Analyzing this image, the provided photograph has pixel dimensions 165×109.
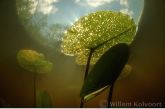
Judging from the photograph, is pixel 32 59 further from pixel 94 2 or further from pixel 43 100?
pixel 94 2

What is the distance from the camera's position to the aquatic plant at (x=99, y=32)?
321 millimetres

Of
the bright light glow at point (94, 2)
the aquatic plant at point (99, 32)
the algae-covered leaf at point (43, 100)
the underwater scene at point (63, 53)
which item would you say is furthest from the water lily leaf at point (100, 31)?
the bright light glow at point (94, 2)

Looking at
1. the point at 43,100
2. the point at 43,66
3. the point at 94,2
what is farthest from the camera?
the point at 94,2

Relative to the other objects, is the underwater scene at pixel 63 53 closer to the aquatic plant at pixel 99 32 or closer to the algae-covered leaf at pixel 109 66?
the aquatic plant at pixel 99 32

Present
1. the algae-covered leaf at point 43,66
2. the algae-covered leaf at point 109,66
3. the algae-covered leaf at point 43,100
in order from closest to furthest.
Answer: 1. the algae-covered leaf at point 109,66
2. the algae-covered leaf at point 43,100
3. the algae-covered leaf at point 43,66

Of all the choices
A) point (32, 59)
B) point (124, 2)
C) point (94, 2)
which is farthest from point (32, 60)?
point (124, 2)

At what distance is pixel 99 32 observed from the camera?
341mm

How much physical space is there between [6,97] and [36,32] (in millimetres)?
449

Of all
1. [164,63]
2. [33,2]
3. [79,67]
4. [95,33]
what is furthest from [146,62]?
[33,2]

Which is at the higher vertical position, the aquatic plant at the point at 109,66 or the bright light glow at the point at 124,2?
the bright light glow at the point at 124,2

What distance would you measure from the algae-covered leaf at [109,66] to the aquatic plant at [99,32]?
0.29ft

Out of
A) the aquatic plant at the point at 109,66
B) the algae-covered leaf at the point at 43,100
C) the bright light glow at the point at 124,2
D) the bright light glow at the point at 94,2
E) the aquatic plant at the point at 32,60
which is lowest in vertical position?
the algae-covered leaf at the point at 43,100

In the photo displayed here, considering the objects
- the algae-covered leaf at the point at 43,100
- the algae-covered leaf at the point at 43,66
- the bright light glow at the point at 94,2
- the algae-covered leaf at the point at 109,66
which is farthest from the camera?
the bright light glow at the point at 94,2

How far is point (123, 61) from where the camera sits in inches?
9.5
